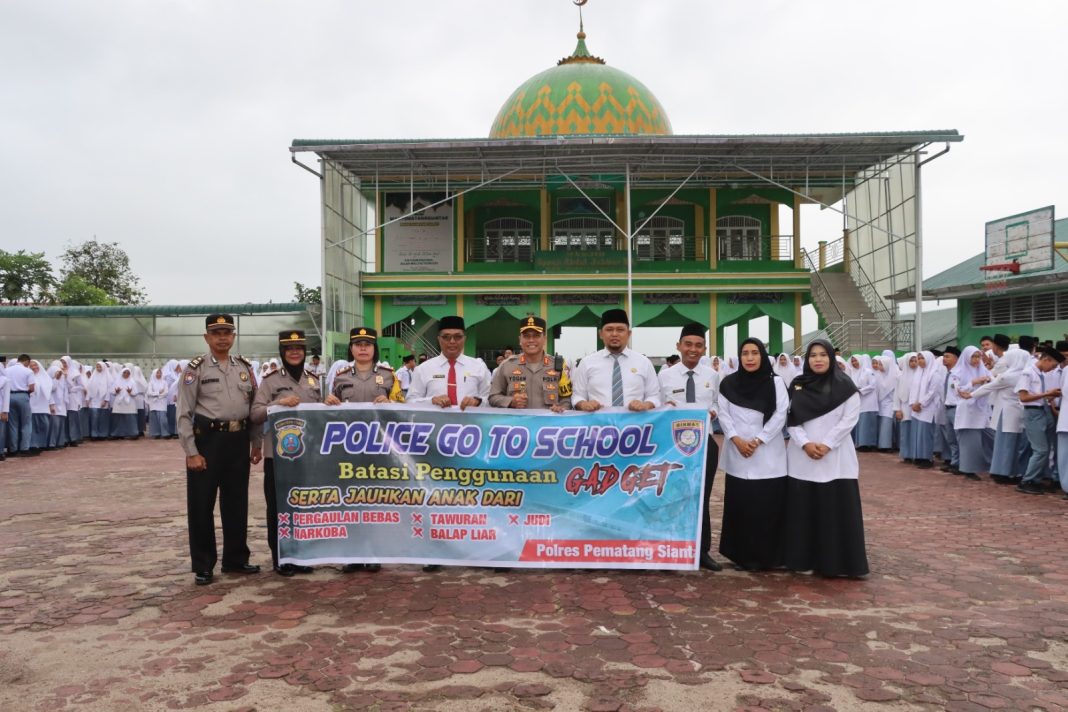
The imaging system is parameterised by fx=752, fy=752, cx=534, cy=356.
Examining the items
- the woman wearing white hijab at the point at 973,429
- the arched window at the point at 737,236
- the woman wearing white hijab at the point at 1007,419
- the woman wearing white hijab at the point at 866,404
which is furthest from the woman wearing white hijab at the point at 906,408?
the arched window at the point at 737,236

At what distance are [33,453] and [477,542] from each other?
11.6 m

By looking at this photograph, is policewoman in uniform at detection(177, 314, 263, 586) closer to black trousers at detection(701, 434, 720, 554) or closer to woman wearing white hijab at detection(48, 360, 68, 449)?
black trousers at detection(701, 434, 720, 554)

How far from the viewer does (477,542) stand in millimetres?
5086

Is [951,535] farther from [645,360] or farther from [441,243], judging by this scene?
[441,243]

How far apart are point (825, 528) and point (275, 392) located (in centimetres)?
392

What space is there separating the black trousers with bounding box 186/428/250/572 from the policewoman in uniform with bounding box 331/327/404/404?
0.74 m

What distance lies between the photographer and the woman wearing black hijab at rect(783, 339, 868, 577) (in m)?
5.02

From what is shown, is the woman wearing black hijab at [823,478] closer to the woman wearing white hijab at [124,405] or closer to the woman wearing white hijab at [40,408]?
the woman wearing white hijab at [40,408]

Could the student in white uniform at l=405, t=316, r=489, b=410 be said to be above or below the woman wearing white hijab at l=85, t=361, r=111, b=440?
above

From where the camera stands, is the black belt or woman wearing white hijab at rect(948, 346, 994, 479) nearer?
the black belt

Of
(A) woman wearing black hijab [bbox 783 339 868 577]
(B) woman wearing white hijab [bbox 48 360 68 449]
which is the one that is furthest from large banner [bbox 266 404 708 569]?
(B) woman wearing white hijab [bbox 48 360 68 449]

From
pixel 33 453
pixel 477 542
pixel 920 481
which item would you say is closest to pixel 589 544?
pixel 477 542

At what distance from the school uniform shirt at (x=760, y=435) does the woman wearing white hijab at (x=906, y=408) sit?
7183mm

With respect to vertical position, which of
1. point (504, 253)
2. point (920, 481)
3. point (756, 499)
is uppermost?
point (504, 253)
